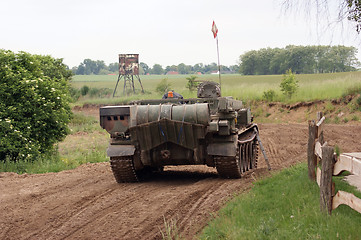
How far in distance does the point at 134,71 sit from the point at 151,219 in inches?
1744

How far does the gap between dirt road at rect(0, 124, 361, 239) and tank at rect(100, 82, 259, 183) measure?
0.47 meters

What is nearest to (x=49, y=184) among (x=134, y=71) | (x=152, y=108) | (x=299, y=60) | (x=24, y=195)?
(x=24, y=195)

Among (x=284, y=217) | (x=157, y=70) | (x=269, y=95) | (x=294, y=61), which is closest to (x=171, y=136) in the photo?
(x=284, y=217)

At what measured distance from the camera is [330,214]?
20.0ft

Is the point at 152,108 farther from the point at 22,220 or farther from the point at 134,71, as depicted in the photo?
the point at 134,71

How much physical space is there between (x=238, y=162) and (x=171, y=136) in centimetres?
185

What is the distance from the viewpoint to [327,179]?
6.20m

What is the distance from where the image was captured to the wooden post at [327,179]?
6129 millimetres

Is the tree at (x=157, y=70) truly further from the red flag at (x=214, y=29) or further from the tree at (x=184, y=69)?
the red flag at (x=214, y=29)

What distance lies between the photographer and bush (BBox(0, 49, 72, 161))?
1459 cm

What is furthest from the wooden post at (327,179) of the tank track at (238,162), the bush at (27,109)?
the bush at (27,109)

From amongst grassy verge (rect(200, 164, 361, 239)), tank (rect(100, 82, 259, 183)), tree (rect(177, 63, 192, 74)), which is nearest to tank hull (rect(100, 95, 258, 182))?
tank (rect(100, 82, 259, 183))

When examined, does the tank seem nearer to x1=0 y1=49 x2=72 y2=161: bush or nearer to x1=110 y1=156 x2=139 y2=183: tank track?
x1=110 y1=156 x2=139 y2=183: tank track

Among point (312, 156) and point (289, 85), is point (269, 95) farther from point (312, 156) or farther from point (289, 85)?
point (312, 156)
